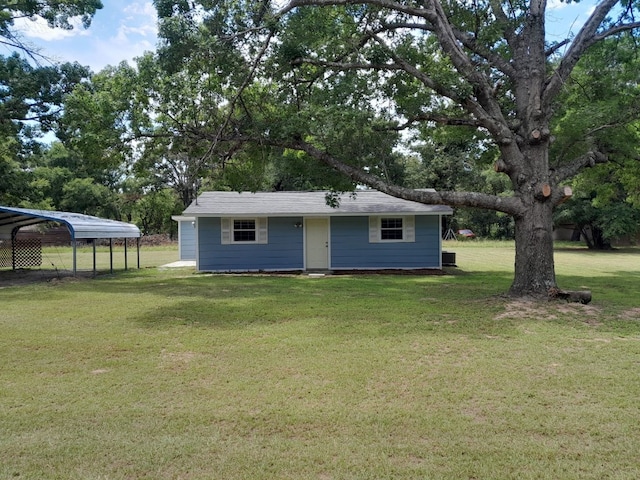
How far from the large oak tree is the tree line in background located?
1.3 inches

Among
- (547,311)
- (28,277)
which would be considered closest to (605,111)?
(547,311)

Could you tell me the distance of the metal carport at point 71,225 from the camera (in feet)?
43.6

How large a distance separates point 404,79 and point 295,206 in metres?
6.54

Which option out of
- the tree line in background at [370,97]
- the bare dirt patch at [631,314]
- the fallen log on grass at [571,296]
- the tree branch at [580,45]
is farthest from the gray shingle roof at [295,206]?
the bare dirt patch at [631,314]

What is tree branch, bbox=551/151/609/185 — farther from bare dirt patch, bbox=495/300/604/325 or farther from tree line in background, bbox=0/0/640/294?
bare dirt patch, bbox=495/300/604/325

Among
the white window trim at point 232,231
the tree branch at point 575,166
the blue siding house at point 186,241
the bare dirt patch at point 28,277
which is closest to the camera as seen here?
the tree branch at point 575,166

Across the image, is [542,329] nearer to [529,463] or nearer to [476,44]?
[529,463]

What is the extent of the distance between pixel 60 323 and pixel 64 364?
8.17 ft

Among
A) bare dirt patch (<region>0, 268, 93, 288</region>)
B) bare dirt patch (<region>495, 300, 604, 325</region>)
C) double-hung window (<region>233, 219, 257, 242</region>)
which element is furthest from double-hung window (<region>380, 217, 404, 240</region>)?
bare dirt patch (<region>0, 268, 93, 288</region>)

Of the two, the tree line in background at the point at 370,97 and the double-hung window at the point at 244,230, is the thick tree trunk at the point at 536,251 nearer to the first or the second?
the tree line in background at the point at 370,97

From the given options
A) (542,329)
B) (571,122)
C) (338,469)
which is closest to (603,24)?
(571,122)

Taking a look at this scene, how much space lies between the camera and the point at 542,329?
6.67m

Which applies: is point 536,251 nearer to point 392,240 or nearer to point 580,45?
point 580,45

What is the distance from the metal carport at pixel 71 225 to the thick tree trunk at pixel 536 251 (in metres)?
11.8
